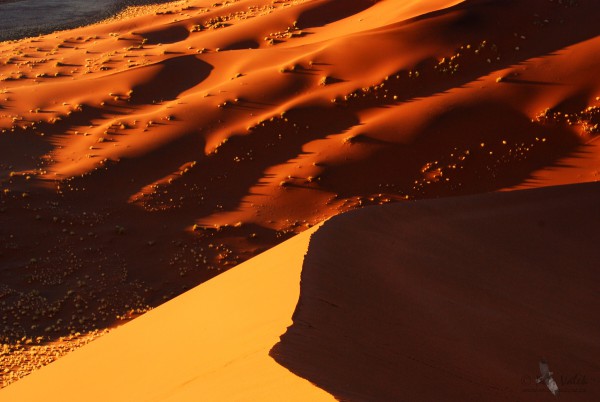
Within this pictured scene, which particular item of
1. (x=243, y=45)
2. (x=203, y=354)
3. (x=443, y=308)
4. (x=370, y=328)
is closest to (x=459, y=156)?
(x=443, y=308)

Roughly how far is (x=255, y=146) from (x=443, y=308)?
8.83 meters

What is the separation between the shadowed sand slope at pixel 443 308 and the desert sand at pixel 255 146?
2089mm

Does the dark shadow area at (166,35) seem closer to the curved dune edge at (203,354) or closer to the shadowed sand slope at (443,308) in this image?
the shadowed sand slope at (443,308)

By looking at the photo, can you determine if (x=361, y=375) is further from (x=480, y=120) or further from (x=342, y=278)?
(x=480, y=120)

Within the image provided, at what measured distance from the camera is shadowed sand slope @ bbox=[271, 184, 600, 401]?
14.6ft

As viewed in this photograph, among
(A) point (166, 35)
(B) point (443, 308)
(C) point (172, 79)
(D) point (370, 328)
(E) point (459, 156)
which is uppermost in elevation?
(A) point (166, 35)

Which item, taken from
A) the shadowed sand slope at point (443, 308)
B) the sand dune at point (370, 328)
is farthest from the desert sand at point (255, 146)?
the sand dune at point (370, 328)


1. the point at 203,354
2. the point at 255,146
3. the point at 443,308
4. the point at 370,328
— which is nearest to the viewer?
the point at 370,328

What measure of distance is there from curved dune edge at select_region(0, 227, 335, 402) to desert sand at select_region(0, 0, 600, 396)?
2474mm

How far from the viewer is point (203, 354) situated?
523cm

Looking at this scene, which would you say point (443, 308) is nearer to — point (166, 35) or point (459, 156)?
point (459, 156)

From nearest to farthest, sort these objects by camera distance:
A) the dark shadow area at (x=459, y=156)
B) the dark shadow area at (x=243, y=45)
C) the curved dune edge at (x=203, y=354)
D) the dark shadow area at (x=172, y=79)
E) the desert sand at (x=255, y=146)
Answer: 1. the curved dune edge at (x=203, y=354)
2. the desert sand at (x=255, y=146)
3. the dark shadow area at (x=459, y=156)
4. the dark shadow area at (x=172, y=79)
5. the dark shadow area at (x=243, y=45)

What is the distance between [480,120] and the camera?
13531 mm

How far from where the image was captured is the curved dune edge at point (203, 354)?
4262 millimetres
